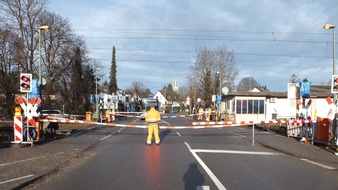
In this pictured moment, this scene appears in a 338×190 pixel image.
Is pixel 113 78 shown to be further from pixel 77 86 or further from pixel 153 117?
pixel 153 117

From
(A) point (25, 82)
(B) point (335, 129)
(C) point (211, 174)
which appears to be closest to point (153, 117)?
(A) point (25, 82)

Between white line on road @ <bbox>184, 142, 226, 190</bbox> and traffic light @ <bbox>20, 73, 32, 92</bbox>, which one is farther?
traffic light @ <bbox>20, 73, 32, 92</bbox>

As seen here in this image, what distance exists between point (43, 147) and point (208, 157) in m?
6.91

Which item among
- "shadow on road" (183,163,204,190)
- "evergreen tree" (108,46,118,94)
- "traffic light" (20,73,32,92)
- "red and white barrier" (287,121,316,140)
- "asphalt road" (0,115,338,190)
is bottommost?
"asphalt road" (0,115,338,190)

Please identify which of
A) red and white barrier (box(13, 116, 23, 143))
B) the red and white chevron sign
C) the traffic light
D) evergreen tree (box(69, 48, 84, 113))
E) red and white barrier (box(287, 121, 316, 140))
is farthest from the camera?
evergreen tree (box(69, 48, 84, 113))

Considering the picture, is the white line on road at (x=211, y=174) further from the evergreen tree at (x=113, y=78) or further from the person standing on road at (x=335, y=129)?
the evergreen tree at (x=113, y=78)

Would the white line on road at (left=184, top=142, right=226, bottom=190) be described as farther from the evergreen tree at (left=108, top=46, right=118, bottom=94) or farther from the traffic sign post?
the evergreen tree at (left=108, top=46, right=118, bottom=94)

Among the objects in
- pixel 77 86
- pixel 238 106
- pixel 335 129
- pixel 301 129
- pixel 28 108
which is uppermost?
pixel 77 86

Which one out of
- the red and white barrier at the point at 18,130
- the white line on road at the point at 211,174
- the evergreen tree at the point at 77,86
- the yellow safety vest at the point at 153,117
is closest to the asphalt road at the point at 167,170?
the white line on road at the point at 211,174

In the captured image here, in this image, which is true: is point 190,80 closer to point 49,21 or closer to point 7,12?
point 49,21

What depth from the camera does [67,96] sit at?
50281 millimetres

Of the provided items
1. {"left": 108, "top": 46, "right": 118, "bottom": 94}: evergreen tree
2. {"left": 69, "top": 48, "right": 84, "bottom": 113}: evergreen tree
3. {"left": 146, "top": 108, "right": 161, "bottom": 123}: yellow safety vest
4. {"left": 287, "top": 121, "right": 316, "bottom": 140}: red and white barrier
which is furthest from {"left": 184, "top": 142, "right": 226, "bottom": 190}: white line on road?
{"left": 108, "top": 46, "right": 118, "bottom": 94}: evergreen tree

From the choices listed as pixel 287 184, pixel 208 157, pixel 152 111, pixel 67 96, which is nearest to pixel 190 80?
pixel 67 96

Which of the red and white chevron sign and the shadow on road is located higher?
the red and white chevron sign
